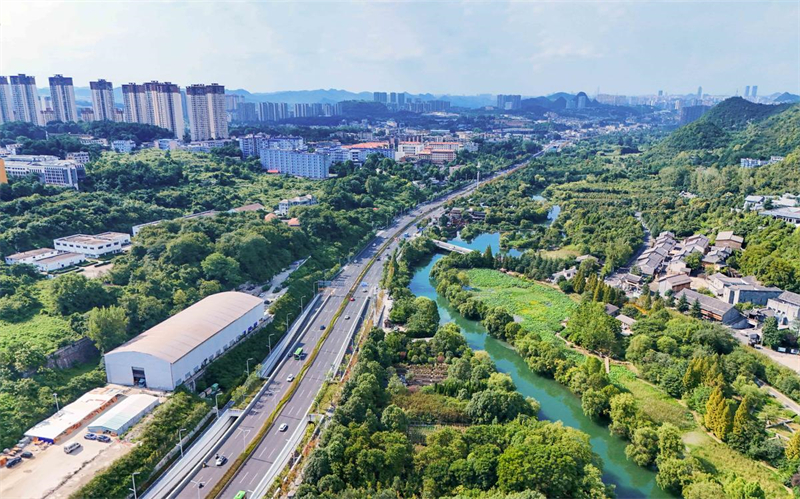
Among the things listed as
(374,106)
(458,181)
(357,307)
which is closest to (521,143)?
(458,181)

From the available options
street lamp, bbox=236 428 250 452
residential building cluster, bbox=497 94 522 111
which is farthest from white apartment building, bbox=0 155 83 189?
residential building cluster, bbox=497 94 522 111

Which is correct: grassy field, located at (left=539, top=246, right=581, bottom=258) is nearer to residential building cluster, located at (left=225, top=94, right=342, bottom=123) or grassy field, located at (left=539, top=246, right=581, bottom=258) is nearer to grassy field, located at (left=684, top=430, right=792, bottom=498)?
grassy field, located at (left=684, top=430, right=792, bottom=498)

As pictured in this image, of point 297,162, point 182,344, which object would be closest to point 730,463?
point 182,344

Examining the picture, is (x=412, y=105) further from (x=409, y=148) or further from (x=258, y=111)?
(x=409, y=148)

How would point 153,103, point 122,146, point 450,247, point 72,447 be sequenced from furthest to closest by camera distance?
point 153,103
point 122,146
point 450,247
point 72,447

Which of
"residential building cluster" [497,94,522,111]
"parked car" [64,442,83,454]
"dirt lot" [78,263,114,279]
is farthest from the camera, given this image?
"residential building cluster" [497,94,522,111]

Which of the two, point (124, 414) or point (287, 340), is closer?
point (124, 414)
